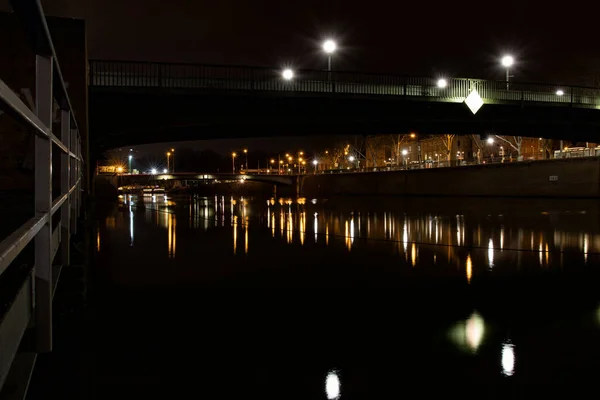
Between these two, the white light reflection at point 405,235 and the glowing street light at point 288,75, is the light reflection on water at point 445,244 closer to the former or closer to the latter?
the white light reflection at point 405,235

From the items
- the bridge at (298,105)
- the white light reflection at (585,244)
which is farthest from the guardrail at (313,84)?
the white light reflection at (585,244)

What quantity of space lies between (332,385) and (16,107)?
115 inches

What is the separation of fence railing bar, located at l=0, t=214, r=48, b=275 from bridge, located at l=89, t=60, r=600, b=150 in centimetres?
2227

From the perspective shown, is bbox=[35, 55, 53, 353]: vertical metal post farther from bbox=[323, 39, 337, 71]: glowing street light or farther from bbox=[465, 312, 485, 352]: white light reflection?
bbox=[323, 39, 337, 71]: glowing street light

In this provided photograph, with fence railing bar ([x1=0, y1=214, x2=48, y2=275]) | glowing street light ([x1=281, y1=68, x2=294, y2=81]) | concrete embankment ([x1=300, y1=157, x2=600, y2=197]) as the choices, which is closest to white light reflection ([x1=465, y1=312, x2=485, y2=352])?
fence railing bar ([x1=0, y1=214, x2=48, y2=275])

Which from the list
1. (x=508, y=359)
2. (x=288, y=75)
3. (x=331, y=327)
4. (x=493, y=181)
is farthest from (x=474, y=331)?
(x=493, y=181)

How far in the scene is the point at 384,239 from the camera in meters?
14.5

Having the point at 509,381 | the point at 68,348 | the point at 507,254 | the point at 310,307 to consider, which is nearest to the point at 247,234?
the point at 507,254

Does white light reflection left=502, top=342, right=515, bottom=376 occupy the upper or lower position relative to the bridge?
lower

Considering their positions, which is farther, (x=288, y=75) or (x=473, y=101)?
(x=473, y=101)

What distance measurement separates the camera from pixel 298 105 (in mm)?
27422

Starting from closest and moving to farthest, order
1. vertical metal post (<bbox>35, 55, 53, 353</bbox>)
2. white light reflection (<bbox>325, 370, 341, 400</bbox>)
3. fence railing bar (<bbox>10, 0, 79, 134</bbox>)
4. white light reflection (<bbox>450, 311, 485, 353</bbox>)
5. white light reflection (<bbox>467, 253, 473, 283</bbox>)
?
1. fence railing bar (<bbox>10, 0, 79, 134</bbox>)
2. vertical metal post (<bbox>35, 55, 53, 353</bbox>)
3. white light reflection (<bbox>325, 370, 341, 400</bbox>)
4. white light reflection (<bbox>450, 311, 485, 353</bbox>)
5. white light reflection (<bbox>467, 253, 473, 283</bbox>)

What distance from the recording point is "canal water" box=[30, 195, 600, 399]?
407 centimetres

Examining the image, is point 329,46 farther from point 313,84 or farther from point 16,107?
point 16,107
